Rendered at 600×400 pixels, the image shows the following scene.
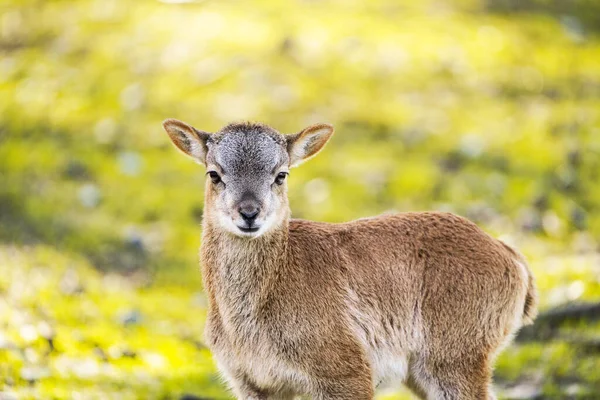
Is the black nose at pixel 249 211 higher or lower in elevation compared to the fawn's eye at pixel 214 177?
lower

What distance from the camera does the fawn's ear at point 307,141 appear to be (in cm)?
809

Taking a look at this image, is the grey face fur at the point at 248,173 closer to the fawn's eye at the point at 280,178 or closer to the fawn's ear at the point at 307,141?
the fawn's eye at the point at 280,178

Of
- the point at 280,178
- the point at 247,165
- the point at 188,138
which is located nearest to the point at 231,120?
the point at 188,138

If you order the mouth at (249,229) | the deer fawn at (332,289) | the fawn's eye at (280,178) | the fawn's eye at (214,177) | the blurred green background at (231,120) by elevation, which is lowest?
the blurred green background at (231,120)

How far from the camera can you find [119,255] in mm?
13648

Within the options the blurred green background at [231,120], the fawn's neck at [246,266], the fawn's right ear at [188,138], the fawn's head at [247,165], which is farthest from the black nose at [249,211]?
the blurred green background at [231,120]

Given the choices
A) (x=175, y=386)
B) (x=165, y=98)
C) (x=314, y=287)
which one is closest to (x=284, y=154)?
(x=314, y=287)

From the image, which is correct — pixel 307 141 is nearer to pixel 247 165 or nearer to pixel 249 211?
pixel 247 165

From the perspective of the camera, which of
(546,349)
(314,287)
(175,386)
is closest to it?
(314,287)

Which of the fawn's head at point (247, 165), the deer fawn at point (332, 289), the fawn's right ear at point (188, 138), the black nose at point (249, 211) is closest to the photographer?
the black nose at point (249, 211)

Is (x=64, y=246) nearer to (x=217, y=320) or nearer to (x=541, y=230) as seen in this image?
(x=217, y=320)

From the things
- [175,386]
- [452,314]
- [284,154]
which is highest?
[284,154]

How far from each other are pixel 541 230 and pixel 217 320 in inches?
337

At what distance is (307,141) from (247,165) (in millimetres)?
764
